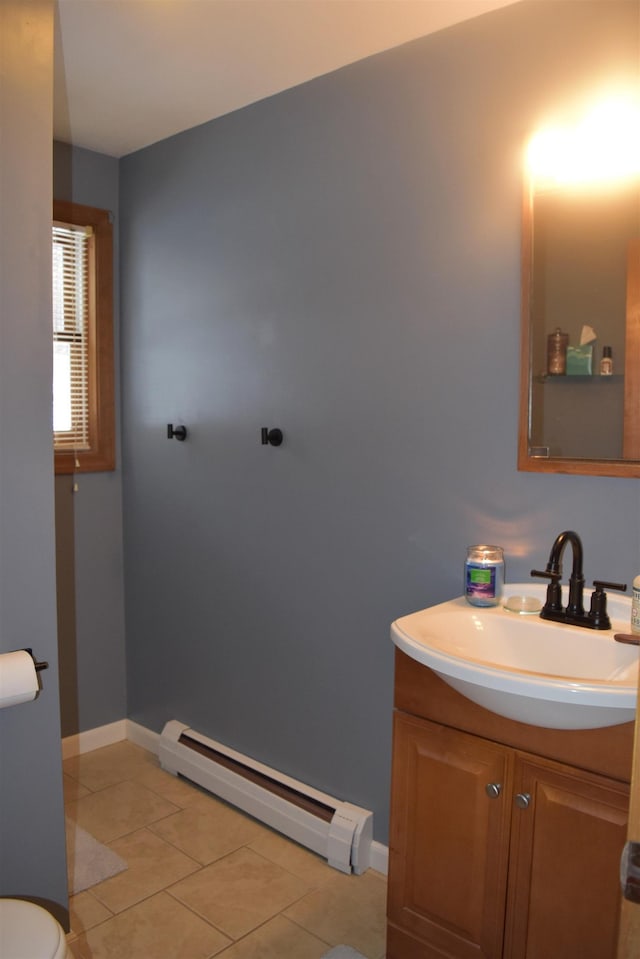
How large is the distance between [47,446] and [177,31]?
1.19 metres

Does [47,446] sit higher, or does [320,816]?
[47,446]

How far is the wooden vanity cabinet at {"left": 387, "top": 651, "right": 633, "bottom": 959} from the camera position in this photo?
4.66 feet

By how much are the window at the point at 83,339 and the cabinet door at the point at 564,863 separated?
85.3 inches

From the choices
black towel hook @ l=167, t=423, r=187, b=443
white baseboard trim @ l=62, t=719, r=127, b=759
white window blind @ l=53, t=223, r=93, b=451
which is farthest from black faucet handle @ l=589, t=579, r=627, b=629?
white baseboard trim @ l=62, t=719, r=127, b=759

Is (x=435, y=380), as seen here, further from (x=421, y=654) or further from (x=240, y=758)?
(x=240, y=758)

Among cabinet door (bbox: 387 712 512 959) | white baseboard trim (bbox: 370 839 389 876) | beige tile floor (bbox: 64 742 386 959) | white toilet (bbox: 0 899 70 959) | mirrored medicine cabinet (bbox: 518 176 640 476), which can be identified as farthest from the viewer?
white baseboard trim (bbox: 370 839 389 876)

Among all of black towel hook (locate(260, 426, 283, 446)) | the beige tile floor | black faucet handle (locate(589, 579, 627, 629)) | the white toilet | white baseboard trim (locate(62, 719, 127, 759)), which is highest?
black towel hook (locate(260, 426, 283, 446))

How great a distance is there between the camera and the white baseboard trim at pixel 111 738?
3.05 meters

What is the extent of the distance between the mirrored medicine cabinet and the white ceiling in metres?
0.56

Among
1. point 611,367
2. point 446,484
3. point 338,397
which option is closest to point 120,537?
point 338,397

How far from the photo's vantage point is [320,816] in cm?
235

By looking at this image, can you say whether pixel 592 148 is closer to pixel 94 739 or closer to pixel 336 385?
pixel 336 385

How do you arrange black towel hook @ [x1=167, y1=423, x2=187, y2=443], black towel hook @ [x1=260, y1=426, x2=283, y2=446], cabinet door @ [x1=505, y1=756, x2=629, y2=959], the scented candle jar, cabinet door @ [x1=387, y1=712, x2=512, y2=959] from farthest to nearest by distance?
black towel hook @ [x1=167, y1=423, x2=187, y2=443] → black towel hook @ [x1=260, y1=426, x2=283, y2=446] → the scented candle jar → cabinet door @ [x1=387, y1=712, x2=512, y2=959] → cabinet door @ [x1=505, y1=756, x2=629, y2=959]

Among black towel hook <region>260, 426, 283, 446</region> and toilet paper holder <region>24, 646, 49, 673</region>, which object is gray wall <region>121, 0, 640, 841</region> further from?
toilet paper holder <region>24, 646, 49, 673</region>
